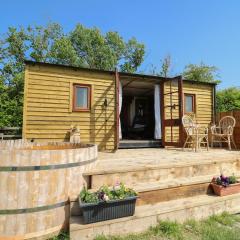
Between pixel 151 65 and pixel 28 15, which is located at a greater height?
pixel 28 15

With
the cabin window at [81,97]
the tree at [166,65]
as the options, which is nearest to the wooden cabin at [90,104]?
the cabin window at [81,97]

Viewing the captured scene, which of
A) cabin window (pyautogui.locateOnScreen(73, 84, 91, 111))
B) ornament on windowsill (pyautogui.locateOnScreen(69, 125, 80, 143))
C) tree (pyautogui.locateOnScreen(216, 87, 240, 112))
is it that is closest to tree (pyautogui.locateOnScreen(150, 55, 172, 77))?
tree (pyautogui.locateOnScreen(216, 87, 240, 112))

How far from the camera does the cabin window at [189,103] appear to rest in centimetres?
736

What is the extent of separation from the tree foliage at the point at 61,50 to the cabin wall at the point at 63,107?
8.07m

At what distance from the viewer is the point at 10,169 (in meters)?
2.04

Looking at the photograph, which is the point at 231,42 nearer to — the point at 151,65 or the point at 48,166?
the point at 151,65

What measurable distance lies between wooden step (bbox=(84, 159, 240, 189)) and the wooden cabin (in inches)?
91.5

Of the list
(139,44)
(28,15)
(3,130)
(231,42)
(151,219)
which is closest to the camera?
(151,219)

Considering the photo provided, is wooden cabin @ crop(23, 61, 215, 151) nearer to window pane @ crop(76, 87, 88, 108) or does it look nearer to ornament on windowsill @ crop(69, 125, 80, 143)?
window pane @ crop(76, 87, 88, 108)

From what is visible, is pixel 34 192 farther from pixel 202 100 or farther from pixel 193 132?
pixel 202 100

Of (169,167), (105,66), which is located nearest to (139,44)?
(105,66)

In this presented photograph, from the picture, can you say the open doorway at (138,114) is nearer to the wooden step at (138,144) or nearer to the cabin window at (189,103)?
the cabin window at (189,103)

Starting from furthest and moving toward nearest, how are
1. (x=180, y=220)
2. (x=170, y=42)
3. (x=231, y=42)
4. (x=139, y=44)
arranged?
(x=139, y=44) < (x=170, y=42) < (x=231, y=42) < (x=180, y=220)

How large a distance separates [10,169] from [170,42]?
18.8 m
